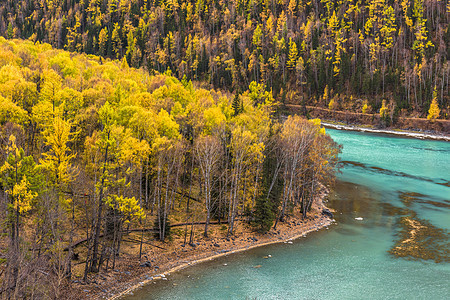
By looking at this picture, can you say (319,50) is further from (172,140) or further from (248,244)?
(248,244)

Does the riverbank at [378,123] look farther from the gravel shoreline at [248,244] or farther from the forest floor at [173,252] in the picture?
the forest floor at [173,252]

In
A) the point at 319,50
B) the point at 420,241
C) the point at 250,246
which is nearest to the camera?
the point at 250,246

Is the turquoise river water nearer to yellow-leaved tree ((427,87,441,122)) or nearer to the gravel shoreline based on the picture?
the gravel shoreline

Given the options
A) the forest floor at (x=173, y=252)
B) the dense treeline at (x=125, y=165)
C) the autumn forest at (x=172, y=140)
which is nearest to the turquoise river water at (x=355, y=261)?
the forest floor at (x=173, y=252)

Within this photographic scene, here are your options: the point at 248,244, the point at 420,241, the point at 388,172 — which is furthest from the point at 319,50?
the point at 248,244

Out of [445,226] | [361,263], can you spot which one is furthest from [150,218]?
[445,226]

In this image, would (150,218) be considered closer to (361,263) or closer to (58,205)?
(58,205)
